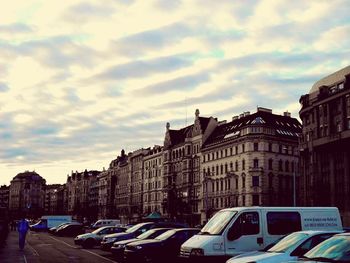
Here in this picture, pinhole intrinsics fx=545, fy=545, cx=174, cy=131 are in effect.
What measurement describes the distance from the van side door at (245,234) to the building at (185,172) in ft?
266

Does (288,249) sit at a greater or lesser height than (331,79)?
lesser

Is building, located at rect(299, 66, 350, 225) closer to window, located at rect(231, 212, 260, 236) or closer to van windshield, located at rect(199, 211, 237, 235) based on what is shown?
window, located at rect(231, 212, 260, 236)

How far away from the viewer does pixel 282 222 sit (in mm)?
18672

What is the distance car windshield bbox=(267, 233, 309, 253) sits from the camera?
14.1 m

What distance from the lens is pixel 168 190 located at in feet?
366

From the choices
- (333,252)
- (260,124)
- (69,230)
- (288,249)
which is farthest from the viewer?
(260,124)

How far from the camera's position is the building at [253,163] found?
86.2 metres

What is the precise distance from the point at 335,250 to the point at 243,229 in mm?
7248

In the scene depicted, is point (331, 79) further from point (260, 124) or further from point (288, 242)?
point (288, 242)

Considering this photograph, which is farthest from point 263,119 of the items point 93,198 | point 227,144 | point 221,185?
point 93,198

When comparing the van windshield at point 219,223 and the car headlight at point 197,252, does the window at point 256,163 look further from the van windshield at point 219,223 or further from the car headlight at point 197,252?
the car headlight at point 197,252

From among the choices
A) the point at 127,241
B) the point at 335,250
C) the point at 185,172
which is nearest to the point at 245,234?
the point at 335,250

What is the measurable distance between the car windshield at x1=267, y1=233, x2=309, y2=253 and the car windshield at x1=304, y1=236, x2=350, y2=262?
9.40 feet

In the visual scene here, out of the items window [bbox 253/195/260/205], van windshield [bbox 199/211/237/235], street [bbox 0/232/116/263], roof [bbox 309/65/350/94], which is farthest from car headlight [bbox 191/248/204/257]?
window [bbox 253/195/260/205]
